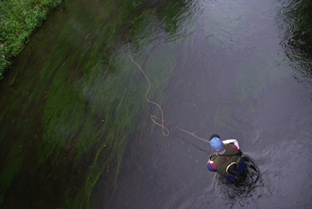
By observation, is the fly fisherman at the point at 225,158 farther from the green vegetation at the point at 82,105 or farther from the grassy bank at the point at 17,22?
the grassy bank at the point at 17,22

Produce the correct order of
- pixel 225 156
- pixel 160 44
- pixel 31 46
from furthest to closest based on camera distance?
pixel 31 46 < pixel 160 44 < pixel 225 156

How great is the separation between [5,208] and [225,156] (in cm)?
460

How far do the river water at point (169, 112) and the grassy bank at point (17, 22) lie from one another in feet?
5.83

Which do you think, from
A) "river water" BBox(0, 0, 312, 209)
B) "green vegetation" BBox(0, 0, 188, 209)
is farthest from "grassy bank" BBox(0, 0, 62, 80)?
"river water" BBox(0, 0, 312, 209)

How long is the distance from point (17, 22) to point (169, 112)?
26.6 ft

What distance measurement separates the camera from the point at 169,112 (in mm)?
4477

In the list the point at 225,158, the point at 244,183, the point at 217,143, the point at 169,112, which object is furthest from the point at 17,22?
the point at 244,183

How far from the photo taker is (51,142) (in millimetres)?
5016

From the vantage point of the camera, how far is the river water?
3.48m

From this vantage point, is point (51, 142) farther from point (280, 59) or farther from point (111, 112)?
point (280, 59)

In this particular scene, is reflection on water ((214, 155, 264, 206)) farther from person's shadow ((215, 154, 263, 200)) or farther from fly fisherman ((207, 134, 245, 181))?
fly fisherman ((207, 134, 245, 181))

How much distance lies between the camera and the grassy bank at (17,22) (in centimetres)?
800

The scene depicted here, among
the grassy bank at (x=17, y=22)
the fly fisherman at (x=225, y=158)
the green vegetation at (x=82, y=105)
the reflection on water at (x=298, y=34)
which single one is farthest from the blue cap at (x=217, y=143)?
the grassy bank at (x=17, y=22)

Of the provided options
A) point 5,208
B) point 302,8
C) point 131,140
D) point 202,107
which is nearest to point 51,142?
point 5,208
